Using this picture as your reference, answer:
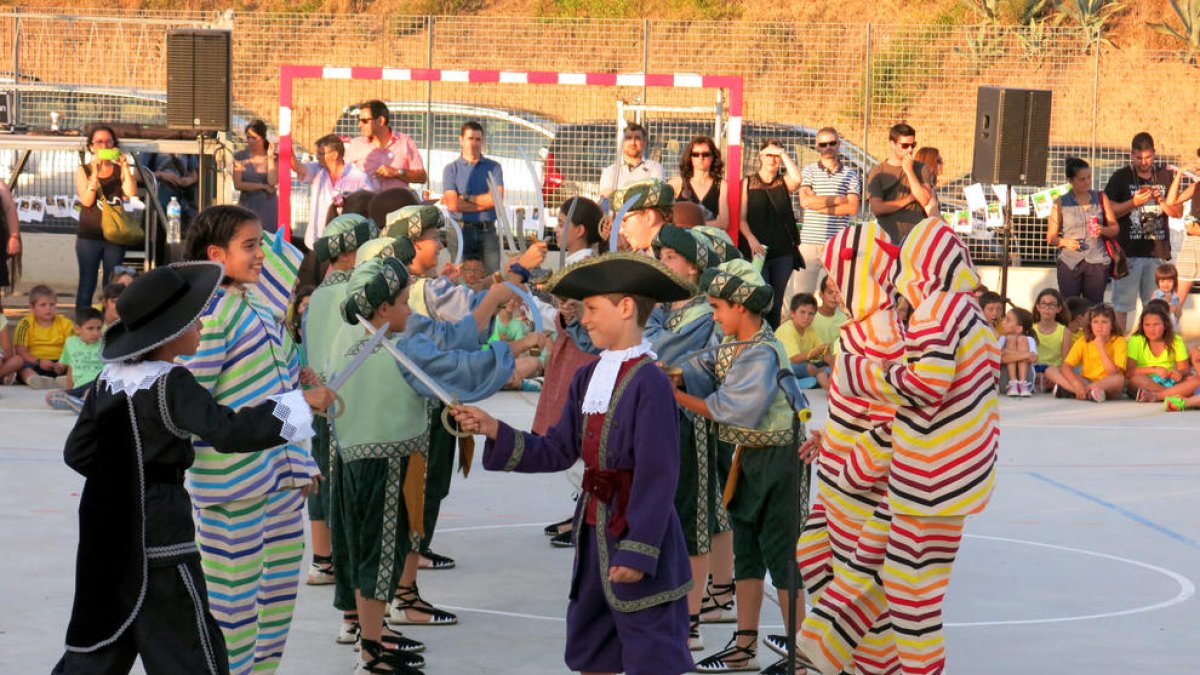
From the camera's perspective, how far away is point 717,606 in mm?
7609

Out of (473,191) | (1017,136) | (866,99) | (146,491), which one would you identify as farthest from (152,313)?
(866,99)

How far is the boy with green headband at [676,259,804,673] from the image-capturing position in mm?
6555

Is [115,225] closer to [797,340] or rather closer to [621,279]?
[797,340]

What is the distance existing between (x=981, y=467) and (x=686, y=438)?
5.07 ft

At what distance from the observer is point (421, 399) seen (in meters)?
6.68

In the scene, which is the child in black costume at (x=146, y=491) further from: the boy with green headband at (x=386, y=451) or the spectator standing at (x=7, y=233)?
the spectator standing at (x=7, y=233)

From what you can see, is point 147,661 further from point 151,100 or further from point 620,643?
→ point 151,100

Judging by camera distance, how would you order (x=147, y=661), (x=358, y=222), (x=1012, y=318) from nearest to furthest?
(x=147, y=661) → (x=358, y=222) → (x=1012, y=318)

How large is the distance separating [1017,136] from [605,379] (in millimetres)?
12546

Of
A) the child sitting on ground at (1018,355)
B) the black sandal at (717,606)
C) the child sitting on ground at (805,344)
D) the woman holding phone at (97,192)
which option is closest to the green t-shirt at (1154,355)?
the child sitting on ground at (1018,355)

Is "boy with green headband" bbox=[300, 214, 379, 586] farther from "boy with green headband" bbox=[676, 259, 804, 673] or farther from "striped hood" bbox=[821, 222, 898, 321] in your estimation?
"striped hood" bbox=[821, 222, 898, 321]

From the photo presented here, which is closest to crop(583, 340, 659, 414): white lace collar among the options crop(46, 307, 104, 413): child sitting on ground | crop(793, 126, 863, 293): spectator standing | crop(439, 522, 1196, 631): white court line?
crop(439, 522, 1196, 631): white court line

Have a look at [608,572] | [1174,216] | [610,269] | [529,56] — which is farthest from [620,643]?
[529,56]

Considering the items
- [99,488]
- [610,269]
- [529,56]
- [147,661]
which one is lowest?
[147,661]
